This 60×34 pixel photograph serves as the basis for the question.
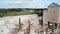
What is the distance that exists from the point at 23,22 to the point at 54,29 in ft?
1.54

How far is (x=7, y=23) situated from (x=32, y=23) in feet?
1.18

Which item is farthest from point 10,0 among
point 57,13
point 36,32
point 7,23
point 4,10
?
point 57,13

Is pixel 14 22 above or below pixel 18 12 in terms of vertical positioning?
below

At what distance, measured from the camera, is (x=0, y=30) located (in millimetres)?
1655

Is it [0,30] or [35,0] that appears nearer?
[0,30]

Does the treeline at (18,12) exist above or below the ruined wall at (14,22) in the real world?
above

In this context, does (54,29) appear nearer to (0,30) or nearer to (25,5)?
(25,5)

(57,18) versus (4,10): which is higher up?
(4,10)

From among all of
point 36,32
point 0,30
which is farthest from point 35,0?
point 0,30

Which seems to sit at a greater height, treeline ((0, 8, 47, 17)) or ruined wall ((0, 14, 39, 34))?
treeline ((0, 8, 47, 17))

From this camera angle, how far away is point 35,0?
5.78 feet

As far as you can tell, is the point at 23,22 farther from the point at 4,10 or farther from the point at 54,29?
the point at 54,29

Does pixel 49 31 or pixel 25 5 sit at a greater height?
pixel 25 5

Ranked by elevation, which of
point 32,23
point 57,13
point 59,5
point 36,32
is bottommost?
point 36,32
